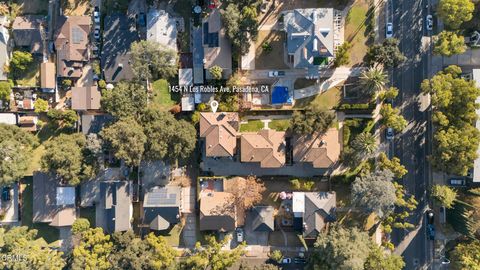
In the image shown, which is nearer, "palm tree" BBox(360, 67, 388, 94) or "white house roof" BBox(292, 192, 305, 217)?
"palm tree" BBox(360, 67, 388, 94)

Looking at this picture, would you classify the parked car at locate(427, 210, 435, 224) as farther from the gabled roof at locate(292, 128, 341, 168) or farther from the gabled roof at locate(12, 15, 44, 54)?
the gabled roof at locate(12, 15, 44, 54)

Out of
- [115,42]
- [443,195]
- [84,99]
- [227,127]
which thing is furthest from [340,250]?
[115,42]

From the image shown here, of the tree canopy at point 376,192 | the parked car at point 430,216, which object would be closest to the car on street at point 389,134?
the tree canopy at point 376,192

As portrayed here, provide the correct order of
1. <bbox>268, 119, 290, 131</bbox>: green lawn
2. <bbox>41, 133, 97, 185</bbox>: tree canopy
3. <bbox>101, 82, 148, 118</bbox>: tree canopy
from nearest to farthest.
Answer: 1. <bbox>41, 133, 97, 185</bbox>: tree canopy
2. <bbox>101, 82, 148, 118</bbox>: tree canopy
3. <bbox>268, 119, 290, 131</bbox>: green lawn

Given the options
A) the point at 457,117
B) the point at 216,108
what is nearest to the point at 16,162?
the point at 216,108

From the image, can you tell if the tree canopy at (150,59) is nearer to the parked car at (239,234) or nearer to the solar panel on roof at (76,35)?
the solar panel on roof at (76,35)

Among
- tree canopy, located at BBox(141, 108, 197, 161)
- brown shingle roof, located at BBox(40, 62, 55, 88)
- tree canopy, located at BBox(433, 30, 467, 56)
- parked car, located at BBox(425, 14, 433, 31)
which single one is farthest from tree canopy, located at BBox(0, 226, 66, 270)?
parked car, located at BBox(425, 14, 433, 31)
